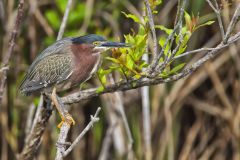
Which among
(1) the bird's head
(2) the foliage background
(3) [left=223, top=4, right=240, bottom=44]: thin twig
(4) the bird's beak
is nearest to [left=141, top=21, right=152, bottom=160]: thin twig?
(2) the foliage background

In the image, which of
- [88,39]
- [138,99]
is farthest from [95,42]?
[138,99]

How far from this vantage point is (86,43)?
8.14ft

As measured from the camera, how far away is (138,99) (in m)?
3.61

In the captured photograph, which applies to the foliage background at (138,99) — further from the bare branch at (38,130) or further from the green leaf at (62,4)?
the bare branch at (38,130)

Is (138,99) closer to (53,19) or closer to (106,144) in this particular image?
(106,144)

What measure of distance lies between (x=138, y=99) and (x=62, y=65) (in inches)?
44.5

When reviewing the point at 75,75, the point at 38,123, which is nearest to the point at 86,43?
the point at 75,75

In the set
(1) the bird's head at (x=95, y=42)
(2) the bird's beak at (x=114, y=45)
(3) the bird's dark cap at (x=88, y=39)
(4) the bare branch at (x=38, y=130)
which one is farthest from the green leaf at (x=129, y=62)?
(4) the bare branch at (x=38, y=130)

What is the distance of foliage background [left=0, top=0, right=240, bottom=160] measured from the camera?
349 cm

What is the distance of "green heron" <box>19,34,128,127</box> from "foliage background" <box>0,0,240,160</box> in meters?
0.88

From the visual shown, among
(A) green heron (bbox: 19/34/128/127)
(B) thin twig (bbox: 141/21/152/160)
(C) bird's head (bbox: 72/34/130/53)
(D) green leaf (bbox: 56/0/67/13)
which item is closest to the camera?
(C) bird's head (bbox: 72/34/130/53)

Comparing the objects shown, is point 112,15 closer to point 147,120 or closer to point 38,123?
point 147,120

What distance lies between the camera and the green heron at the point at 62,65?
2.48 meters

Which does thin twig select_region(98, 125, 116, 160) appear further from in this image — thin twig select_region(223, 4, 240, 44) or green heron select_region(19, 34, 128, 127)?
thin twig select_region(223, 4, 240, 44)
